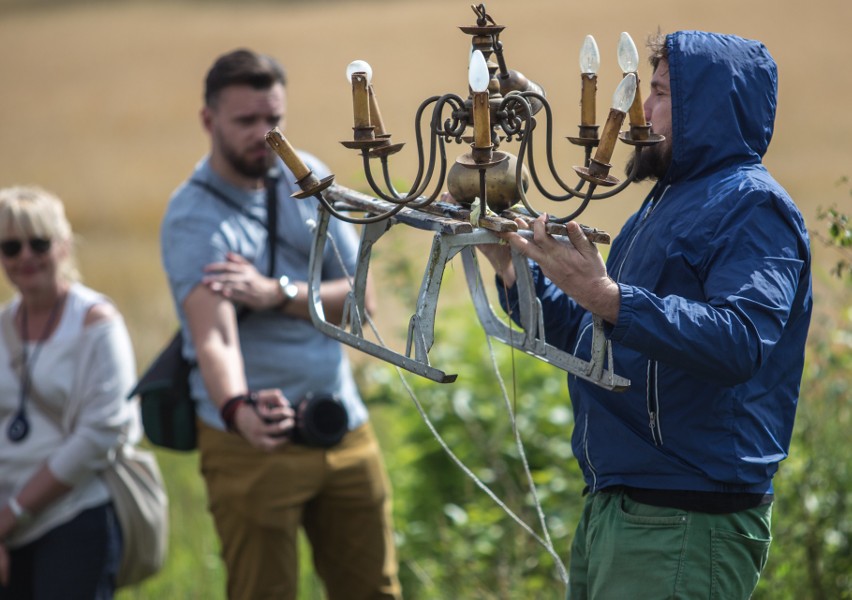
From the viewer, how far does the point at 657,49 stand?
2.94 meters

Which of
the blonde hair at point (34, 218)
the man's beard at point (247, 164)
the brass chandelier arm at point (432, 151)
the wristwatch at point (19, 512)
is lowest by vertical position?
the wristwatch at point (19, 512)

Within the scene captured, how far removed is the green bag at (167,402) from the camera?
4.39m

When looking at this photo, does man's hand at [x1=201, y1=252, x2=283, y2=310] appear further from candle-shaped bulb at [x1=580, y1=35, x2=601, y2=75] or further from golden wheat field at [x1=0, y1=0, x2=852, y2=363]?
golden wheat field at [x1=0, y1=0, x2=852, y2=363]

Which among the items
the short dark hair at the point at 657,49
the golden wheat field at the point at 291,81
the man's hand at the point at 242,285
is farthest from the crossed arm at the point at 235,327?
the golden wheat field at the point at 291,81

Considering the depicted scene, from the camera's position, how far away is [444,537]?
18.2ft

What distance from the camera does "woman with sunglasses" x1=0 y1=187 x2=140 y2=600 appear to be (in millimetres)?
4398

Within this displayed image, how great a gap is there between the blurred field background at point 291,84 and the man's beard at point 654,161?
4645mm

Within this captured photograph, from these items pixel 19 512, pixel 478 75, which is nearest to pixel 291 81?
pixel 19 512

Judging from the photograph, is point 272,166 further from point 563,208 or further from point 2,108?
point 2,108

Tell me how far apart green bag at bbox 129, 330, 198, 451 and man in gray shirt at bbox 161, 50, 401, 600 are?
0.05 meters

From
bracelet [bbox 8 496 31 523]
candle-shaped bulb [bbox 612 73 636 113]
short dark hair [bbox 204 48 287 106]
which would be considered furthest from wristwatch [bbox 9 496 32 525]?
candle-shaped bulb [bbox 612 73 636 113]

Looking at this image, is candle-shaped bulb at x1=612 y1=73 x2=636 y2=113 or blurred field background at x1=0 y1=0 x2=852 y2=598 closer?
candle-shaped bulb at x1=612 y1=73 x2=636 y2=113

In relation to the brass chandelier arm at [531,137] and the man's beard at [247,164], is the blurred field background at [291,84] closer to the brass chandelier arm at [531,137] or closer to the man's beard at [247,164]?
the man's beard at [247,164]

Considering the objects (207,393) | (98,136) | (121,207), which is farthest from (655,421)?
(98,136)
